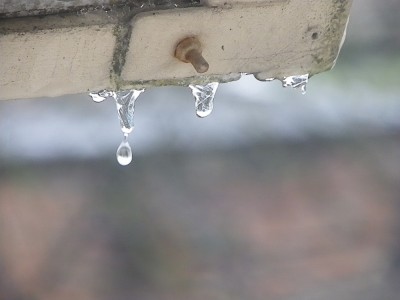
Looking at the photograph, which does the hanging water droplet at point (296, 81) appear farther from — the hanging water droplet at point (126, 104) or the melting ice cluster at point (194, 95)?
the hanging water droplet at point (126, 104)

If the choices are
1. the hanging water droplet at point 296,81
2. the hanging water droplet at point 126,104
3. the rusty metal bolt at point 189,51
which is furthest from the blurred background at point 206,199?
the rusty metal bolt at point 189,51

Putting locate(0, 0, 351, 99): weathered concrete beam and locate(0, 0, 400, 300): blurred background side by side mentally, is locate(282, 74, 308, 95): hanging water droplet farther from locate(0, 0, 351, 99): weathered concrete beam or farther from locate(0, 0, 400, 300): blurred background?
locate(0, 0, 400, 300): blurred background

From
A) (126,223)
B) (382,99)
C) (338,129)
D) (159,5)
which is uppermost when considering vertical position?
(382,99)

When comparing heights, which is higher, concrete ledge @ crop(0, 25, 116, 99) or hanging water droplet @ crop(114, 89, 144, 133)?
hanging water droplet @ crop(114, 89, 144, 133)

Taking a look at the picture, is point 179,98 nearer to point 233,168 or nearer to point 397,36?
point 233,168

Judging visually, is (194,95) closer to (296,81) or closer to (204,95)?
(204,95)

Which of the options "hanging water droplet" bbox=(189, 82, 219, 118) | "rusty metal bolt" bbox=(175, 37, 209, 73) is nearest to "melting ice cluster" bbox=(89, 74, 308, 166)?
"hanging water droplet" bbox=(189, 82, 219, 118)

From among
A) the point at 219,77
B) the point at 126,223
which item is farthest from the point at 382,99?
the point at 219,77
